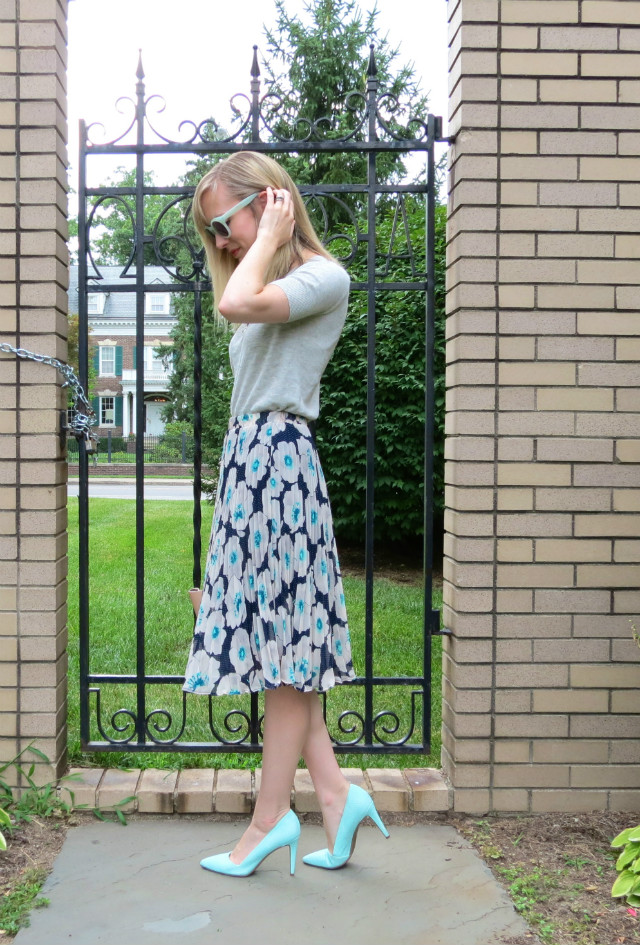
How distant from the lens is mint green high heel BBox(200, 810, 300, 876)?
2.22 meters

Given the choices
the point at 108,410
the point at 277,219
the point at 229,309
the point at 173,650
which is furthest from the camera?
the point at 108,410

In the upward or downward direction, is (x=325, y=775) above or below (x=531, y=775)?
above

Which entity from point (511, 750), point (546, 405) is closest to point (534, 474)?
point (546, 405)

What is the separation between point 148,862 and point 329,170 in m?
12.3

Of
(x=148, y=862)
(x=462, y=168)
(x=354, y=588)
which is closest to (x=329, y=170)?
(x=354, y=588)

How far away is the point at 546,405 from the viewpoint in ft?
8.50

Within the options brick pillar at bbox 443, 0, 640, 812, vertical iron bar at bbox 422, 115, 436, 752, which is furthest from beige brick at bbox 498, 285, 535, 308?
vertical iron bar at bbox 422, 115, 436, 752

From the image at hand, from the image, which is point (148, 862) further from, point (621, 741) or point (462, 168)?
point (462, 168)

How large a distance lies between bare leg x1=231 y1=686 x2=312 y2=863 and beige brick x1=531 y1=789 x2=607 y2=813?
86 centimetres

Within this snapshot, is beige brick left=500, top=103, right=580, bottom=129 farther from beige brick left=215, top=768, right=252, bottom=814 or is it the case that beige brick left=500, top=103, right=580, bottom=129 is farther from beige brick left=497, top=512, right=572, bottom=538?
beige brick left=215, top=768, right=252, bottom=814

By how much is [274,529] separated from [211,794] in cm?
102

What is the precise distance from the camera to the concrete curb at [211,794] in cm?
264

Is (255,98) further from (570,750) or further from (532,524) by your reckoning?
(570,750)

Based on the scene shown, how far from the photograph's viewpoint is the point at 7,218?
2.57m
